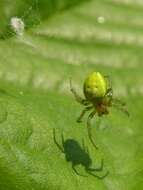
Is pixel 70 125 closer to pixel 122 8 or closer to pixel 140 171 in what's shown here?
pixel 140 171

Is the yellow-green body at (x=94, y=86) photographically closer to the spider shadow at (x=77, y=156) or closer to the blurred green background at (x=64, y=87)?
the blurred green background at (x=64, y=87)

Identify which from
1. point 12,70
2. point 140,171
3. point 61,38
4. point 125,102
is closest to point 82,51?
point 61,38

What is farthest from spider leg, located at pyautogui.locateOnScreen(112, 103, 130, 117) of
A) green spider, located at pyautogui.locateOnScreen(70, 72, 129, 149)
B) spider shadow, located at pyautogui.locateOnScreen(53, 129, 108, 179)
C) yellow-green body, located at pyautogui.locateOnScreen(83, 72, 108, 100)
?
spider shadow, located at pyautogui.locateOnScreen(53, 129, 108, 179)

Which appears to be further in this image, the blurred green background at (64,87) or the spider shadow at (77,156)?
the spider shadow at (77,156)

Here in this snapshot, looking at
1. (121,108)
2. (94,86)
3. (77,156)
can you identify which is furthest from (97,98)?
(77,156)

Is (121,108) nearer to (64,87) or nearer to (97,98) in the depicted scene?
(97,98)

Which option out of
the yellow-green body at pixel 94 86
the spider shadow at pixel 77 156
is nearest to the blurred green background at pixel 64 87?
the spider shadow at pixel 77 156
